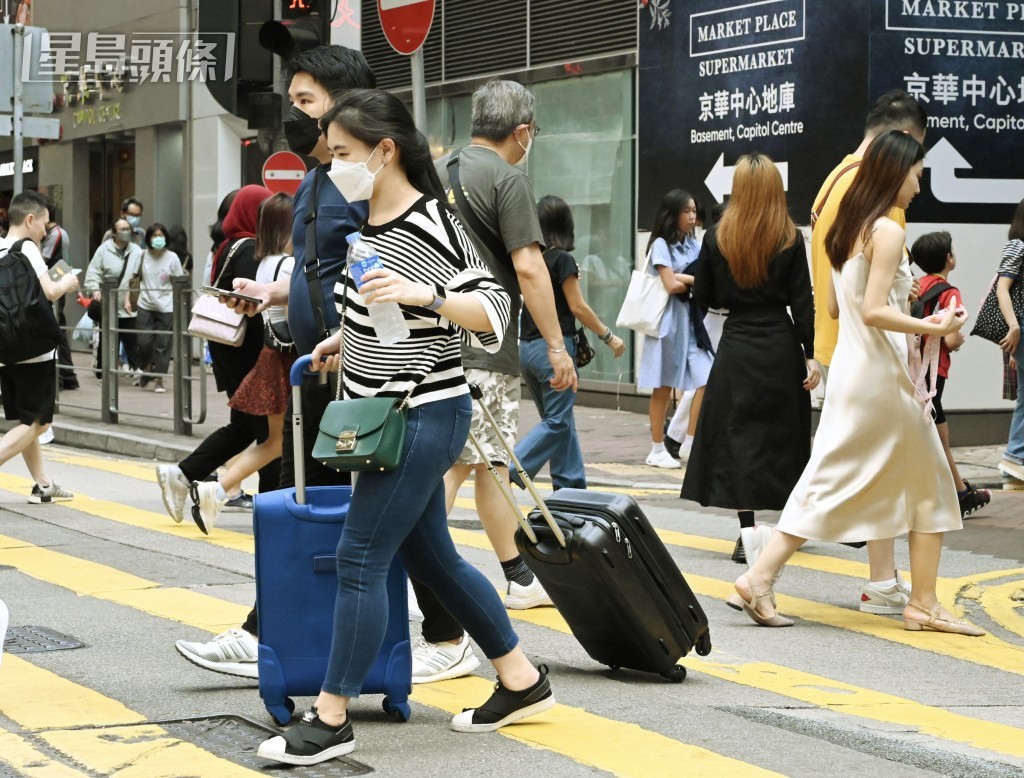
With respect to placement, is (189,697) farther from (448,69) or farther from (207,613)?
(448,69)

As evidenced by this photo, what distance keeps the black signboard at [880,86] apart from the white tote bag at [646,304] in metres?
1.71

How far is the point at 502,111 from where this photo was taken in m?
6.45

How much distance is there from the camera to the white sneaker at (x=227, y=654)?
544 cm

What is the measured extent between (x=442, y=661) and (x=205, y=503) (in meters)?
3.59

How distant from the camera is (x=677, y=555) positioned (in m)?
8.56

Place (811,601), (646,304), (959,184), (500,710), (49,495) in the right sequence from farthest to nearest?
(959,184) < (646,304) < (49,495) < (811,601) < (500,710)

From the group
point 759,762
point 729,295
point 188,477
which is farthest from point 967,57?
point 759,762

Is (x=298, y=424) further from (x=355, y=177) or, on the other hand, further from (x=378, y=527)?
(x=355, y=177)

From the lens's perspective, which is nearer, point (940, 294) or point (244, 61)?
point (940, 294)

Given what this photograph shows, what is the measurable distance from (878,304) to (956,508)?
0.88 m

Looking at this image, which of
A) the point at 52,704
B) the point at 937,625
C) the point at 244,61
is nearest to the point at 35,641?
the point at 52,704

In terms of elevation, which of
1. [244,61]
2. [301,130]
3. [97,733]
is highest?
[244,61]

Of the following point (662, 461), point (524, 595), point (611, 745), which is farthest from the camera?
point (662, 461)

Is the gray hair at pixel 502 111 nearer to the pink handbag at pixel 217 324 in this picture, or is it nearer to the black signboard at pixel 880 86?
the pink handbag at pixel 217 324
